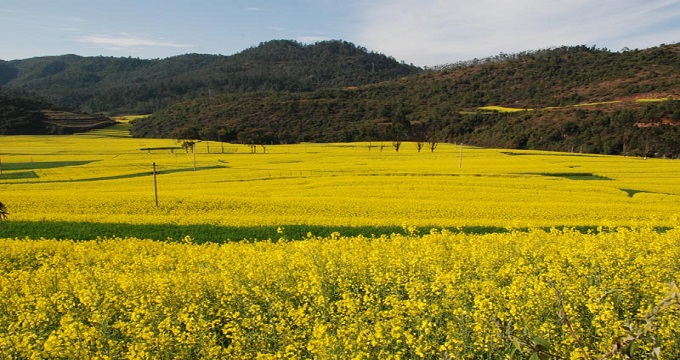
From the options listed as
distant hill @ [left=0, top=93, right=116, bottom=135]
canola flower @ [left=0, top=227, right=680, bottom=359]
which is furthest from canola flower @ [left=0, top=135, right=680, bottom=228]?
distant hill @ [left=0, top=93, right=116, bottom=135]

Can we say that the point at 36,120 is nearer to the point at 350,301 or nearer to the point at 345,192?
the point at 345,192

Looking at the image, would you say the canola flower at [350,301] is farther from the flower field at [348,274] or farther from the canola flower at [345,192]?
the canola flower at [345,192]

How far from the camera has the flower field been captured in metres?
6.13

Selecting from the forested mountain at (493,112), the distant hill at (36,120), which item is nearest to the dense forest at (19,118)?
the distant hill at (36,120)

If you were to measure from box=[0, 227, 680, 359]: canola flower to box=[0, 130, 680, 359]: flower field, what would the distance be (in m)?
0.04

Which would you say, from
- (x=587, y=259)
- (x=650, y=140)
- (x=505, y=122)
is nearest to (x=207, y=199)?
(x=587, y=259)

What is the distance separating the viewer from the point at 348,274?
372 inches

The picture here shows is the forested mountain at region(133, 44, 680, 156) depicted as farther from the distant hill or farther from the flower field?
the flower field

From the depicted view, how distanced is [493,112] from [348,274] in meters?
75.4

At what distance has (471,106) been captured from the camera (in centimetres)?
9256

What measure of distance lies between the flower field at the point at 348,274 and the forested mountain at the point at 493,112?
1411 inches

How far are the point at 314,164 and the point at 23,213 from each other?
24.5 m

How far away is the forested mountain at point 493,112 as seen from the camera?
60062 millimetres

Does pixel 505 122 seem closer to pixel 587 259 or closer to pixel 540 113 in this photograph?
pixel 540 113
